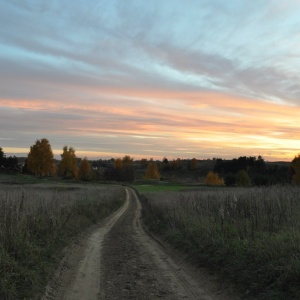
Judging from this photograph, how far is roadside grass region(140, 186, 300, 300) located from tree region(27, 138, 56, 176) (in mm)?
91989

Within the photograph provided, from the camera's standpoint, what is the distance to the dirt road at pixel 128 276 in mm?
7289

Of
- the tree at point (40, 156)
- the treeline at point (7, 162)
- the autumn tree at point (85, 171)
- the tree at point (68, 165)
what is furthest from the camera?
the autumn tree at point (85, 171)

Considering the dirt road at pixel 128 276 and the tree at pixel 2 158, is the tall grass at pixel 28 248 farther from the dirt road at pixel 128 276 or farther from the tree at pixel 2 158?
the tree at pixel 2 158

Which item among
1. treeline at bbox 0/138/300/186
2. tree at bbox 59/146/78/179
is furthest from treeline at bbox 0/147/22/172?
tree at bbox 59/146/78/179

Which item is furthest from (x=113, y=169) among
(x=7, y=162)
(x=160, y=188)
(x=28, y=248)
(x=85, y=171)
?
(x=28, y=248)

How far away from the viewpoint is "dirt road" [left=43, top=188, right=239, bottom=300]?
729cm

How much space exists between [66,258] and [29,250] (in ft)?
6.69

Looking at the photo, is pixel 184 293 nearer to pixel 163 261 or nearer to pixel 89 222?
pixel 163 261

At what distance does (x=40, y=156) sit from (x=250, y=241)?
3945 inches

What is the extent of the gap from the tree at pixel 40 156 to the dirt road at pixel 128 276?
94.5m

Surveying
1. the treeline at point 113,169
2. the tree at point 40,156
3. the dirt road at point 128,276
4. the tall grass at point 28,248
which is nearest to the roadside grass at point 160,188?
the treeline at point 113,169

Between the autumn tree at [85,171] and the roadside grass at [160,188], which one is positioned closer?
the roadside grass at [160,188]

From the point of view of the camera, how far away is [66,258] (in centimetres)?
1060

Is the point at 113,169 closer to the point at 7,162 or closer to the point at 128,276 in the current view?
the point at 7,162
